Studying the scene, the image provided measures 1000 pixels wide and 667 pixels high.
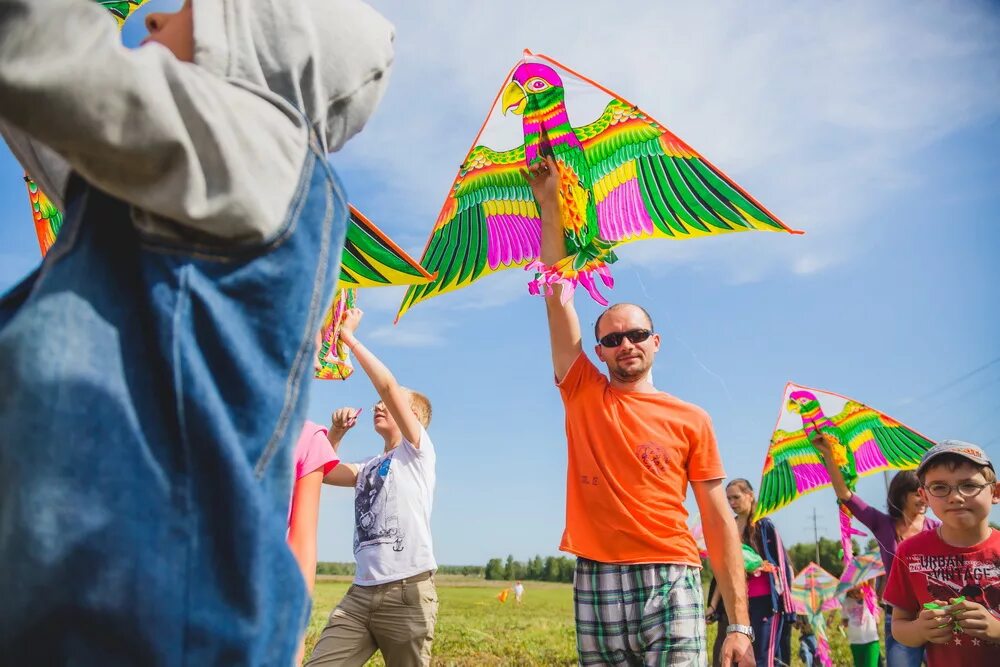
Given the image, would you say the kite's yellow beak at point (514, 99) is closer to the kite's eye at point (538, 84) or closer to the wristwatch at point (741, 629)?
the kite's eye at point (538, 84)

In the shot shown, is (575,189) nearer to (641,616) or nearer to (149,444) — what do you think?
(641,616)

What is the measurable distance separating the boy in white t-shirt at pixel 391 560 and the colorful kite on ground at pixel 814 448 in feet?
12.5

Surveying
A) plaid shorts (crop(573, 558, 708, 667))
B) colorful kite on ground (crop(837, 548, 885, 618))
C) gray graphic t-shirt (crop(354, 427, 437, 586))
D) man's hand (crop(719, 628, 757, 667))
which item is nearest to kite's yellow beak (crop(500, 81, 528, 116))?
gray graphic t-shirt (crop(354, 427, 437, 586))

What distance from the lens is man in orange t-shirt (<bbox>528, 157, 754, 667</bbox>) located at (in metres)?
3.18

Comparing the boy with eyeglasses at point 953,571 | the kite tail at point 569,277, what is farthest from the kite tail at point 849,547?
the kite tail at point 569,277

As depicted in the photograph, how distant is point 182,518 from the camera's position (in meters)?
0.80

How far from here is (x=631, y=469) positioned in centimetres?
337

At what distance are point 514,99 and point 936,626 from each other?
3.01m

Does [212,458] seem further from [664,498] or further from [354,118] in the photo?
[664,498]

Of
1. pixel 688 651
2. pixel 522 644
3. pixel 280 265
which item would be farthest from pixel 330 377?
pixel 522 644

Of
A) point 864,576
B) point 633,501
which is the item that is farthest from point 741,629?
point 864,576

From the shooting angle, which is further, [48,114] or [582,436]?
[582,436]

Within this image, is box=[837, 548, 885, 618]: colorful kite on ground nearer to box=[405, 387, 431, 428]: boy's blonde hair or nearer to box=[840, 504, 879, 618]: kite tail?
box=[840, 504, 879, 618]: kite tail

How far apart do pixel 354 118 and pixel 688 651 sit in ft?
8.53
